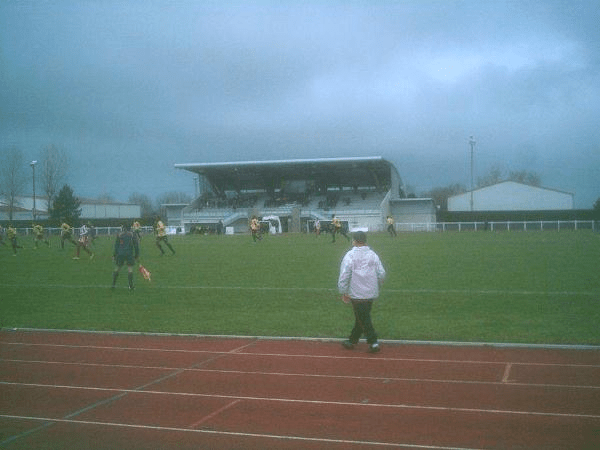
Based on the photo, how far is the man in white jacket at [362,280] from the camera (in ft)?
28.3

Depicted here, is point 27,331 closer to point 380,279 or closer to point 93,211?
point 380,279

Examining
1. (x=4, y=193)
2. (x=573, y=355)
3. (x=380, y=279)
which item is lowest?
(x=573, y=355)

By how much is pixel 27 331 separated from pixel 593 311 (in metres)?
9.77

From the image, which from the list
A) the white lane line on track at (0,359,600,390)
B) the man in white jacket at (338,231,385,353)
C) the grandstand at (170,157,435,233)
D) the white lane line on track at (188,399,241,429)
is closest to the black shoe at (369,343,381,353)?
the man in white jacket at (338,231,385,353)

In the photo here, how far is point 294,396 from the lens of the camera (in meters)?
6.66

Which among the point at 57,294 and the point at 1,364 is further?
the point at 57,294

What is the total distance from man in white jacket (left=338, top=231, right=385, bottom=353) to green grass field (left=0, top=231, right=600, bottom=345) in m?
1.12

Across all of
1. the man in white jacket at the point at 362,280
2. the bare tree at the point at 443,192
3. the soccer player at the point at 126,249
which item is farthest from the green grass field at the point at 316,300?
the bare tree at the point at 443,192

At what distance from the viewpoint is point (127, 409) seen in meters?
6.28

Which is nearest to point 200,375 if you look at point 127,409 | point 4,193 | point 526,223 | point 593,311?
point 127,409

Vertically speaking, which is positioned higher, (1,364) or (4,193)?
(4,193)

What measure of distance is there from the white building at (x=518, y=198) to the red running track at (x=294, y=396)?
66.1 metres

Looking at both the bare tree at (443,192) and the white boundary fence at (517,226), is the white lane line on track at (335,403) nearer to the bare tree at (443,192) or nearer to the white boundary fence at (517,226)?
the white boundary fence at (517,226)

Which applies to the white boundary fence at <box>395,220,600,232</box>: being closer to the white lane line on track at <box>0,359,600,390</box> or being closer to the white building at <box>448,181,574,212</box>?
the white building at <box>448,181,574,212</box>
